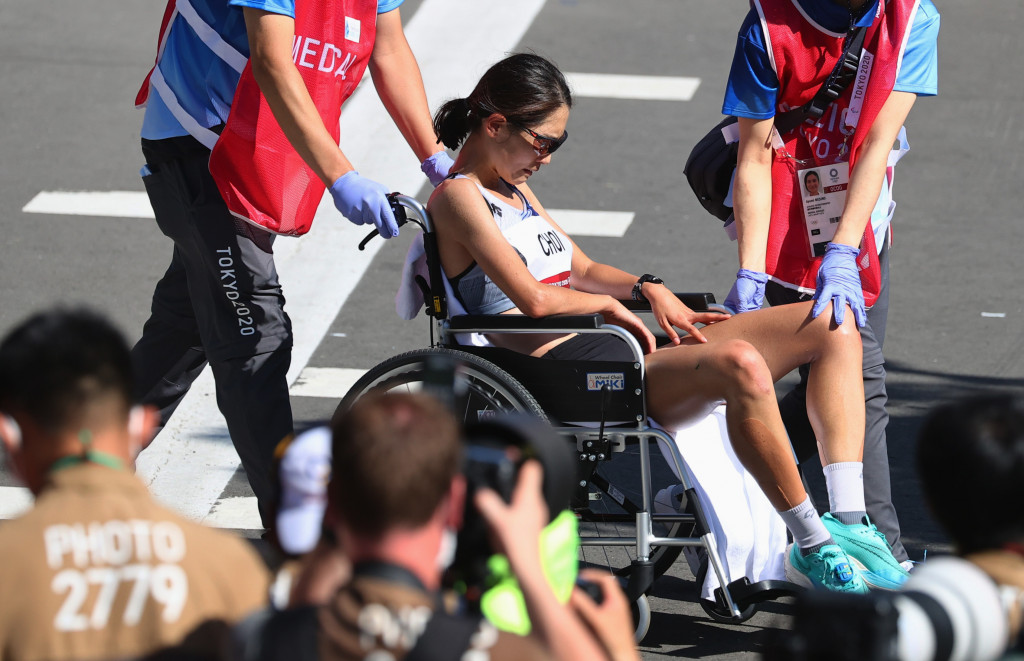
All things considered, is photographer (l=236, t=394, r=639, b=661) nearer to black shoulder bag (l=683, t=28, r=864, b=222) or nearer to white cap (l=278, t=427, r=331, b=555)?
white cap (l=278, t=427, r=331, b=555)

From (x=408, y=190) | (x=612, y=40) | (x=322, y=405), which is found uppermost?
(x=612, y=40)

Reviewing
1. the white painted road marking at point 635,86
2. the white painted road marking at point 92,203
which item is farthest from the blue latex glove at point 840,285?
the white painted road marking at point 635,86

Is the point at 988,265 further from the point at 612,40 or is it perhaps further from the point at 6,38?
the point at 6,38

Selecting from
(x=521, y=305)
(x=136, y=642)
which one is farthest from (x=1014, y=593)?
(x=521, y=305)

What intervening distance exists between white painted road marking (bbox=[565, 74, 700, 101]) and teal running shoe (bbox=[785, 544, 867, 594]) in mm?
5948

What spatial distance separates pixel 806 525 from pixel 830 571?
0.48 feet

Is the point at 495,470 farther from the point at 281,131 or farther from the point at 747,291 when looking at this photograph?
the point at 747,291

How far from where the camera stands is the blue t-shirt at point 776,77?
4.54m

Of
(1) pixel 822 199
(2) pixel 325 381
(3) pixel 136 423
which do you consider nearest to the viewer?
(3) pixel 136 423

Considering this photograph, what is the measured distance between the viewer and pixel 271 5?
13.4 ft

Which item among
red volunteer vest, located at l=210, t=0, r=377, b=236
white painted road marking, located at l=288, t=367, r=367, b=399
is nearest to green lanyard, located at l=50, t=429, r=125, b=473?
red volunteer vest, located at l=210, t=0, r=377, b=236

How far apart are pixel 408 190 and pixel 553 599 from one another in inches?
233

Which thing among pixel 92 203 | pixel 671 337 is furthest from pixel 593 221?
pixel 671 337

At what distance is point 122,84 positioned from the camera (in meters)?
9.77
